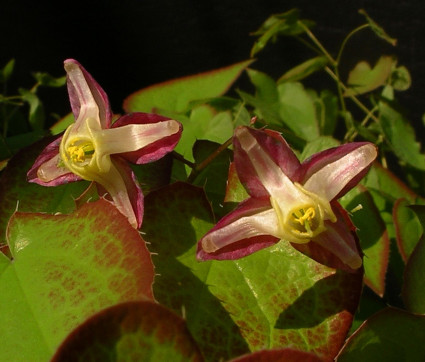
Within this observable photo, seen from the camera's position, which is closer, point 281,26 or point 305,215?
point 305,215

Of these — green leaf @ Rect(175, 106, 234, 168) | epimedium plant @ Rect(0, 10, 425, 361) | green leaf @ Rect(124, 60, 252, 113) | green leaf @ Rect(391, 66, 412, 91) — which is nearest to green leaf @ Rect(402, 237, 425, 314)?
epimedium plant @ Rect(0, 10, 425, 361)

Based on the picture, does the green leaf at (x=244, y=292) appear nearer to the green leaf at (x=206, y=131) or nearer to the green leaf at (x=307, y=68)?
the green leaf at (x=206, y=131)

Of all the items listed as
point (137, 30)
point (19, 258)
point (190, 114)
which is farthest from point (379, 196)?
point (137, 30)

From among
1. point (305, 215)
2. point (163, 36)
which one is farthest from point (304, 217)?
point (163, 36)

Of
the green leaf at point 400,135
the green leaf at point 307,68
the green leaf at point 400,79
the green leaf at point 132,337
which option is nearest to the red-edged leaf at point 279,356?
the green leaf at point 132,337

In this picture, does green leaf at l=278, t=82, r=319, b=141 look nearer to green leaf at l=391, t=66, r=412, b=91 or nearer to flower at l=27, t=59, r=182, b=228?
green leaf at l=391, t=66, r=412, b=91

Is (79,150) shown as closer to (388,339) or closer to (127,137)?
(127,137)
